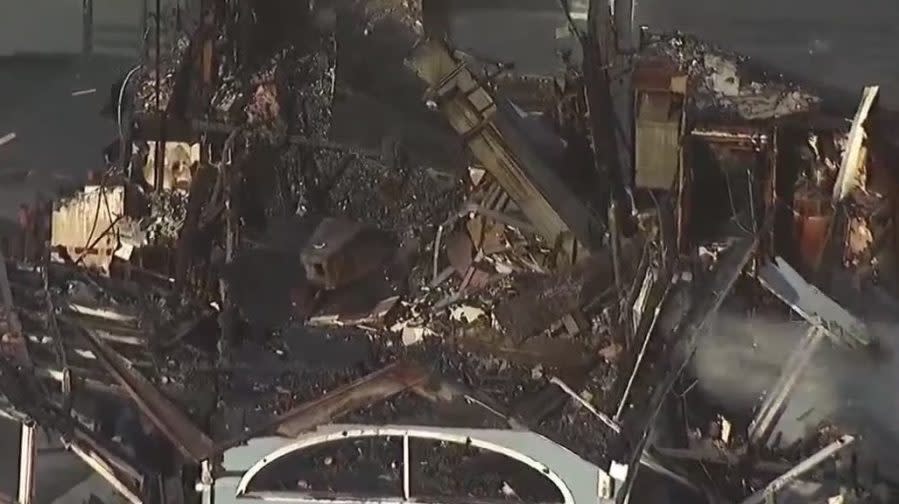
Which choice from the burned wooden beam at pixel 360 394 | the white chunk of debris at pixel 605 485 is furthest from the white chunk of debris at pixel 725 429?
the burned wooden beam at pixel 360 394

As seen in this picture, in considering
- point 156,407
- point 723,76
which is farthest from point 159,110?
point 723,76

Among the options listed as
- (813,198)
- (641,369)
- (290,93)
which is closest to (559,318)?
(641,369)

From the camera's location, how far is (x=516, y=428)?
214 cm

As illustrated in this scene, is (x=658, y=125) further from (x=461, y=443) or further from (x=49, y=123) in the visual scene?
(x=49, y=123)

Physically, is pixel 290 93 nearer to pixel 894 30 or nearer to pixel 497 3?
pixel 497 3

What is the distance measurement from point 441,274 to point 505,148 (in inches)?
10.3

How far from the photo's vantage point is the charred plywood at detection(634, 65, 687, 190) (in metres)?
2.10

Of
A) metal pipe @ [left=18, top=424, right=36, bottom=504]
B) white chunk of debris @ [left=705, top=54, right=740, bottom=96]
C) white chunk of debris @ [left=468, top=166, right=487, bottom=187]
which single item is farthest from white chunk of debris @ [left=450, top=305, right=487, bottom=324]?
metal pipe @ [left=18, top=424, right=36, bottom=504]

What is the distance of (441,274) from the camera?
2135 millimetres

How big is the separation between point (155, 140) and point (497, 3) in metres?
0.69

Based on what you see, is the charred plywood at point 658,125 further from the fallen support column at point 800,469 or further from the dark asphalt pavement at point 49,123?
the dark asphalt pavement at point 49,123

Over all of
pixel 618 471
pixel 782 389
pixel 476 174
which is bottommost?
pixel 618 471

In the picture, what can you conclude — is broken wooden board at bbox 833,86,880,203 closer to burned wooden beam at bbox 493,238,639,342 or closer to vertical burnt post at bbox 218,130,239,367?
burned wooden beam at bbox 493,238,639,342

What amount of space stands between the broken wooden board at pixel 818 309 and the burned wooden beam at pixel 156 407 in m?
1.11
